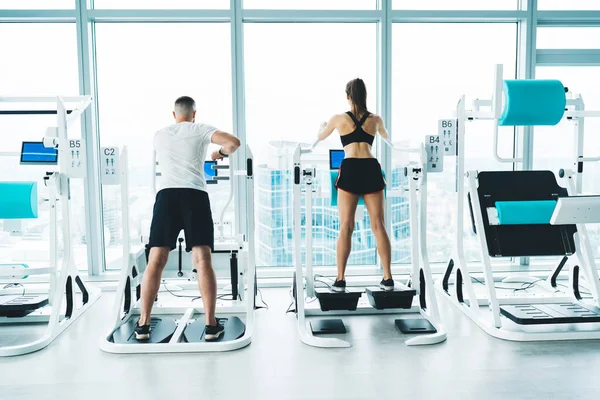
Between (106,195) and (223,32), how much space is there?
86.7 inches

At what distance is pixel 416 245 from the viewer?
3.85 m

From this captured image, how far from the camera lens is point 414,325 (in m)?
3.70

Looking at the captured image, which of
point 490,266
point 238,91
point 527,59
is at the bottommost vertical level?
point 490,266

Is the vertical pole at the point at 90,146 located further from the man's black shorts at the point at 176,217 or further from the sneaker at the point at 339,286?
the sneaker at the point at 339,286

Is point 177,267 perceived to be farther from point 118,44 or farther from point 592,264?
point 592,264

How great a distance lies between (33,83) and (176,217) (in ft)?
10.1

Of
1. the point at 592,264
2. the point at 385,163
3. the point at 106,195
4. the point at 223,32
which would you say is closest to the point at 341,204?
the point at 385,163

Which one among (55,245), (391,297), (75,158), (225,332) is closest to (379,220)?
(391,297)

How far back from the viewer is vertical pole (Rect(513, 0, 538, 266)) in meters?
5.27

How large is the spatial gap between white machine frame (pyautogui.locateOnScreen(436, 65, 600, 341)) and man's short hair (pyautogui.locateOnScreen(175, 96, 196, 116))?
84.0 inches

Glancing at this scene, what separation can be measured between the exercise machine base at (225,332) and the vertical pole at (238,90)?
1496 millimetres
